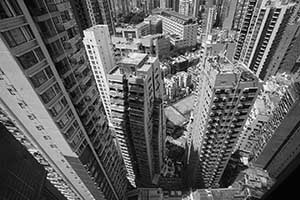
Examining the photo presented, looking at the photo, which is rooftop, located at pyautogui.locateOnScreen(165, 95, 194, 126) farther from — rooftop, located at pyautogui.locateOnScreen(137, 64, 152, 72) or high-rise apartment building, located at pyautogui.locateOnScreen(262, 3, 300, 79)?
rooftop, located at pyautogui.locateOnScreen(137, 64, 152, 72)

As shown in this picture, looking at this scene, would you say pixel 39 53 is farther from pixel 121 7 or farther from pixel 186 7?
pixel 121 7

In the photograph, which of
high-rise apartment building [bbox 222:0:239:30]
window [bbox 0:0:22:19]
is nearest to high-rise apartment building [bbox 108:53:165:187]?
window [bbox 0:0:22:19]

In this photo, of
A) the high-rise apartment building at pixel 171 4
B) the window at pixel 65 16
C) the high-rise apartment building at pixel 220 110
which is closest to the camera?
the window at pixel 65 16

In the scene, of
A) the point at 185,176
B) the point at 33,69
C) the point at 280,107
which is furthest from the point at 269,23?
the point at 33,69

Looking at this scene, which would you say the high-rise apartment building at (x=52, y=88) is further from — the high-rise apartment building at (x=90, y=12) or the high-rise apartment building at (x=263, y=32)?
the high-rise apartment building at (x=90, y=12)

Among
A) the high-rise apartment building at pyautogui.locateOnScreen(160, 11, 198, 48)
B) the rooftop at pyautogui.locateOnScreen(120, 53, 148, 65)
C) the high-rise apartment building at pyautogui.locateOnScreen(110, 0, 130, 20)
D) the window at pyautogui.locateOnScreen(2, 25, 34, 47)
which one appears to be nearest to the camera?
the window at pyautogui.locateOnScreen(2, 25, 34, 47)

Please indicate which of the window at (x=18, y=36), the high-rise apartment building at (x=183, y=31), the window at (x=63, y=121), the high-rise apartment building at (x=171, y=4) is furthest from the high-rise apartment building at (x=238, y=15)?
the window at (x=18, y=36)

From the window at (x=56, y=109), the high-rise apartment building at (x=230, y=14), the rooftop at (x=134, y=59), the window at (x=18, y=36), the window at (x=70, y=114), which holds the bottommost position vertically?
the high-rise apartment building at (x=230, y=14)
